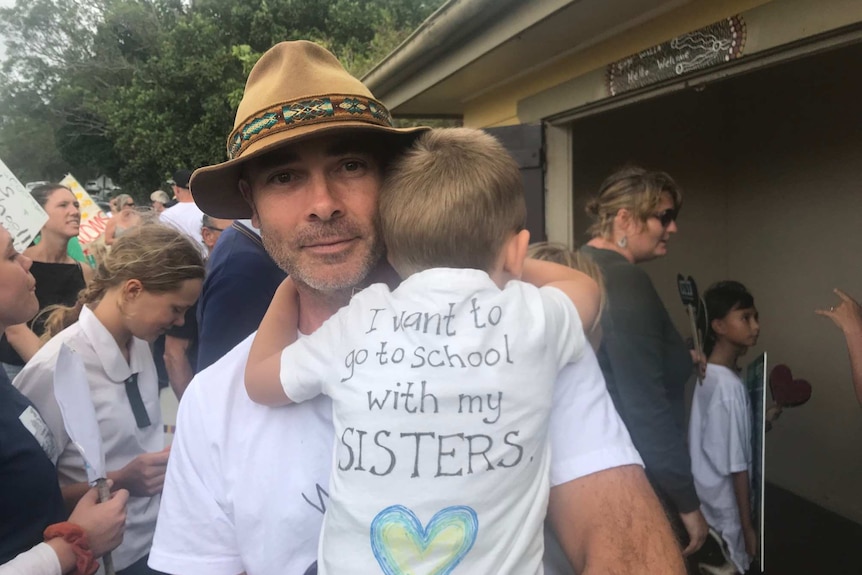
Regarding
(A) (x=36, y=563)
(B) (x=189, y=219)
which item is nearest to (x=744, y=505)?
(A) (x=36, y=563)

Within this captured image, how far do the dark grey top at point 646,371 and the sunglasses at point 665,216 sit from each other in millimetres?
356

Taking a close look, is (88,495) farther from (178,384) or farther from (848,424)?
(848,424)

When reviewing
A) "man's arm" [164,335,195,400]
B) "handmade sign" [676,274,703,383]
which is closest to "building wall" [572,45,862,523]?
"handmade sign" [676,274,703,383]

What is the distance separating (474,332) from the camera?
1198 mm

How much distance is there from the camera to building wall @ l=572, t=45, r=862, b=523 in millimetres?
4285

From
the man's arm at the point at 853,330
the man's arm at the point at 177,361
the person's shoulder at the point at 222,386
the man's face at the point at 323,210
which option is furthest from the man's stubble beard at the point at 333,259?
the man's arm at the point at 177,361

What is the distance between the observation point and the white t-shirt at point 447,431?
1131 millimetres

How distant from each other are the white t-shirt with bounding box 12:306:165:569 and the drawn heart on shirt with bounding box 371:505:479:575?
1.61 meters

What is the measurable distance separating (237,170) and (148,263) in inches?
57.7

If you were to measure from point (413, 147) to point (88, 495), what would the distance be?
1515 mm

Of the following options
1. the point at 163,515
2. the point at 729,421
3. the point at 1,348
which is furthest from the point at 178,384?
the point at 729,421

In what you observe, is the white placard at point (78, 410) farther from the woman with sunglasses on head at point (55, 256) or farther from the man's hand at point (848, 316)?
the man's hand at point (848, 316)

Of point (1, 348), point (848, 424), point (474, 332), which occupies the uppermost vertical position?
point (474, 332)

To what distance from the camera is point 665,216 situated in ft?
10.5
